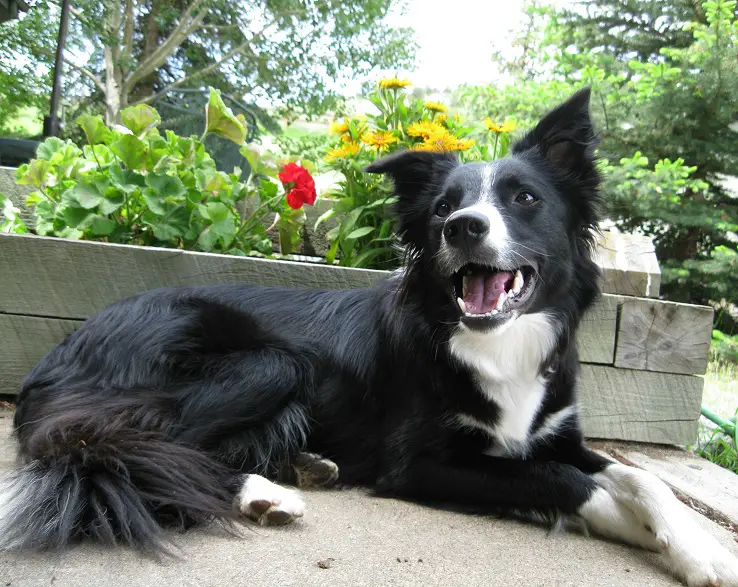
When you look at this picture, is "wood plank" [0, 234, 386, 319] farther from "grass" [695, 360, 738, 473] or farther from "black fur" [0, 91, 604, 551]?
"grass" [695, 360, 738, 473]

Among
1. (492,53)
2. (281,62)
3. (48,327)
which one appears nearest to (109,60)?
(281,62)

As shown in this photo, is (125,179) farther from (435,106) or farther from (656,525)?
(656,525)

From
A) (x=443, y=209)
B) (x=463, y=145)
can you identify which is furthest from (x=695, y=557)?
(x=463, y=145)

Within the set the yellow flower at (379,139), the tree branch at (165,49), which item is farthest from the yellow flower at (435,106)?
the tree branch at (165,49)

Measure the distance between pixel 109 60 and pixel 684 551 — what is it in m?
17.3

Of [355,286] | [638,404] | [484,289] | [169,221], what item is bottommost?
[638,404]

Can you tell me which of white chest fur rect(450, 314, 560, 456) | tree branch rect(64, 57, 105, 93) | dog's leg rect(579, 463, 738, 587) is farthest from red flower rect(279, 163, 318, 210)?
tree branch rect(64, 57, 105, 93)

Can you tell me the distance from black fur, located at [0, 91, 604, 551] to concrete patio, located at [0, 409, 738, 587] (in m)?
0.15

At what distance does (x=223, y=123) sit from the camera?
10.7 feet

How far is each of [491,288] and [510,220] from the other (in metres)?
0.24

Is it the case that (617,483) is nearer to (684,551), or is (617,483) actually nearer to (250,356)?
(684,551)

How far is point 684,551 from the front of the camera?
1715 millimetres

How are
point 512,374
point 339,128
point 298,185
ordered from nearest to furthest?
point 512,374
point 298,185
point 339,128

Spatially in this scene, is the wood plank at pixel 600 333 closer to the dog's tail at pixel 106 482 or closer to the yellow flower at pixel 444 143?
the yellow flower at pixel 444 143
